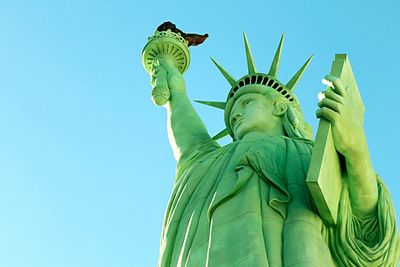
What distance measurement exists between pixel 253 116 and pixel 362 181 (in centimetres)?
209

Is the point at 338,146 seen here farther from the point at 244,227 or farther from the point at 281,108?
the point at 281,108

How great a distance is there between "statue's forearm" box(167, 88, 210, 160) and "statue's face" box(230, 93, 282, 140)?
0.56 metres

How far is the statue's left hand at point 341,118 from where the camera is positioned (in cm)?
857

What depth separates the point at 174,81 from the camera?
12.7 m

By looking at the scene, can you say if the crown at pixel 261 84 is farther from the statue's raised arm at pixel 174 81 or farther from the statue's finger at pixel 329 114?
the statue's finger at pixel 329 114

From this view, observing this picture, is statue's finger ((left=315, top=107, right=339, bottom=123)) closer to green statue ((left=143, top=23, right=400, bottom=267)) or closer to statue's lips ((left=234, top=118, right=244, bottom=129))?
green statue ((left=143, top=23, right=400, bottom=267))

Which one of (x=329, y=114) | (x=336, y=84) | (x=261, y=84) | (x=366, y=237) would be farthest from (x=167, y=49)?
(x=366, y=237)

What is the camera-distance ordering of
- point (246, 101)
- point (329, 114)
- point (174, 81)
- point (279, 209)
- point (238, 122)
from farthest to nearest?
point (174, 81) < point (246, 101) < point (238, 122) < point (279, 209) < point (329, 114)

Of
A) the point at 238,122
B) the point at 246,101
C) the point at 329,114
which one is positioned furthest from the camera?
the point at 246,101

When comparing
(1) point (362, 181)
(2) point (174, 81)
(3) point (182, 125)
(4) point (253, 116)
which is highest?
(2) point (174, 81)

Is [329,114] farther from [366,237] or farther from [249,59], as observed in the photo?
[249,59]

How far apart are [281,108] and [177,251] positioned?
95.1 inches

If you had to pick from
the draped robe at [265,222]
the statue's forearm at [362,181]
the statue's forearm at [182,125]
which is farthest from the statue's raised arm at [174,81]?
the statue's forearm at [362,181]

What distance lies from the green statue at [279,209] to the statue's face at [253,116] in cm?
16
